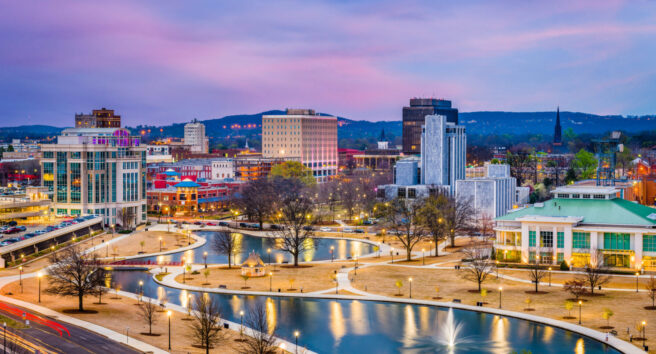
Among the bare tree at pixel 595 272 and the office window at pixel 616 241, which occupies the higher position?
the office window at pixel 616 241

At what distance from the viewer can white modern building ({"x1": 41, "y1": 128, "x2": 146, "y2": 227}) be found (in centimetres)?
15150

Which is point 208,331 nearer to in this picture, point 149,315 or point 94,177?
point 149,315

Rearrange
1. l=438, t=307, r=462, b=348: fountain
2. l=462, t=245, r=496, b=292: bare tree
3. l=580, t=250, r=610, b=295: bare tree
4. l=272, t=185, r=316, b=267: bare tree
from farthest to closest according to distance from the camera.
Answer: l=272, t=185, r=316, b=267: bare tree
l=462, t=245, r=496, b=292: bare tree
l=580, t=250, r=610, b=295: bare tree
l=438, t=307, r=462, b=348: fountain

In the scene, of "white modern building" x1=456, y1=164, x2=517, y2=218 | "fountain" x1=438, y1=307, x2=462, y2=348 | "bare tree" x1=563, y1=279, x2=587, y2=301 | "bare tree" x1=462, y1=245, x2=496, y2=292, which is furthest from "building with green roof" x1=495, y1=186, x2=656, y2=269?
→ "white modern building" x1=456, y1=164, x2=517, y2=218

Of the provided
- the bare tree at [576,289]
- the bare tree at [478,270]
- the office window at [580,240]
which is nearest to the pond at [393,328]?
the bare tree at [576,289]

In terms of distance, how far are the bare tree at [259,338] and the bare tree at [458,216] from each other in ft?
187

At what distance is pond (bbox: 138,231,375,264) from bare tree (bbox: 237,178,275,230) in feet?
50.1

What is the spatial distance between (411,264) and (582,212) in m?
26.1

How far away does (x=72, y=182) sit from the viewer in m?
152

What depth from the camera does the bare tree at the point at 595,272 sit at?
82.5 meters

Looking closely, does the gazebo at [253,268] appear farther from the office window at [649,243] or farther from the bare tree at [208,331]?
the office window at [649,243]

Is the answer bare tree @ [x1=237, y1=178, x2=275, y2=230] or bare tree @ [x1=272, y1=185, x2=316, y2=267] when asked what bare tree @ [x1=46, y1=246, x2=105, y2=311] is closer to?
bare tree @ [x1=272, y1=185, x2=316, y2=267]

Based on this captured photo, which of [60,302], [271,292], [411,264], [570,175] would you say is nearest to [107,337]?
[60,302]

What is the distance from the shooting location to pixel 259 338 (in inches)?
2466
